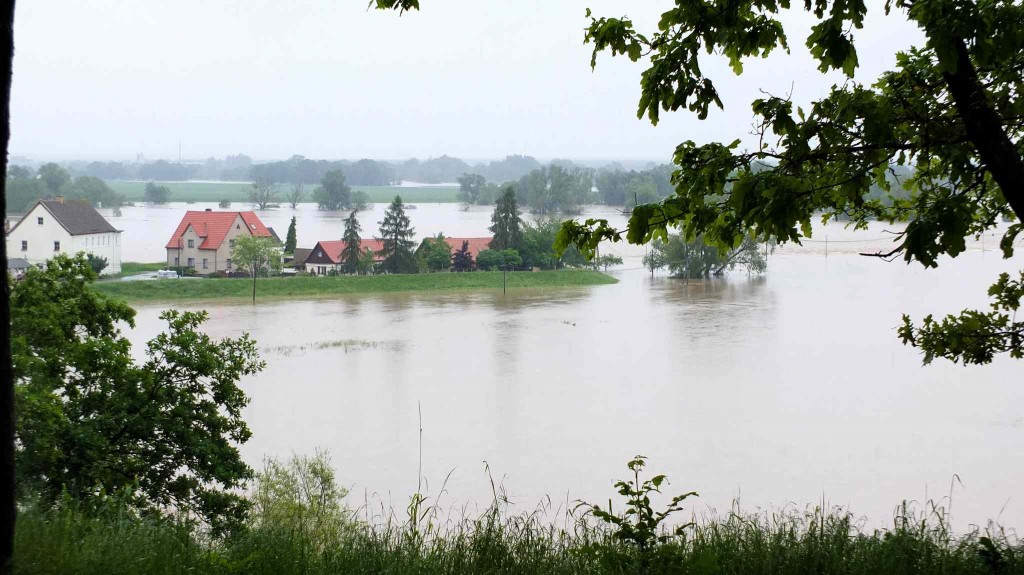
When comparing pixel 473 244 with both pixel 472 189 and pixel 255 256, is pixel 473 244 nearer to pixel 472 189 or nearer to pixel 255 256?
pixel 255 256

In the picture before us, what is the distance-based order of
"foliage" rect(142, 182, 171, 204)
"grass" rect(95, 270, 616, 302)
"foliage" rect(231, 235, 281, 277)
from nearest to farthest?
"grass" rect(95, 270, 616, 302)
"foliage" rect(231, 235, 281, 277)
"foliage" rect(142, 182, 171, 204)

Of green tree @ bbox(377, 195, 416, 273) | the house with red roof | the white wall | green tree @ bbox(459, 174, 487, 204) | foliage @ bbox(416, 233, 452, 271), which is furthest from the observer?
green tree @ bbox(459, 174, 487, 204)

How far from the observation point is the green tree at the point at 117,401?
4762 millimetres

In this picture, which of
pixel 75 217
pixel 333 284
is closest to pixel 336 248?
pixel 333 284

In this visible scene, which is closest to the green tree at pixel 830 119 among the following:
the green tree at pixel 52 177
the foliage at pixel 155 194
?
the green tree at pixel 52 177

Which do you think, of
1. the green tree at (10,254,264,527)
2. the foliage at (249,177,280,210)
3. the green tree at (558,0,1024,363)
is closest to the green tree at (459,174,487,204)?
the foliage at (249,177,280,210)

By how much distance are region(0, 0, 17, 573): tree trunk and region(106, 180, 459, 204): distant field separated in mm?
54723

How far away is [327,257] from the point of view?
94.5 ft

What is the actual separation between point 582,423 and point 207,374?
21.7 feet

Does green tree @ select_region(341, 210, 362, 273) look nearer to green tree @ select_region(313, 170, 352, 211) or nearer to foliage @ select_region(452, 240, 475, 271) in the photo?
foliage @ select_region(452, 240, 475, 271)

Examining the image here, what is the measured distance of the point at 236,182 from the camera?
73.4 m

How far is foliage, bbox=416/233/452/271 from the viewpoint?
29.0 meters

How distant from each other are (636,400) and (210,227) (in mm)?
19783

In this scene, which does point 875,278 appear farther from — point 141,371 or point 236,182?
point 236,182
